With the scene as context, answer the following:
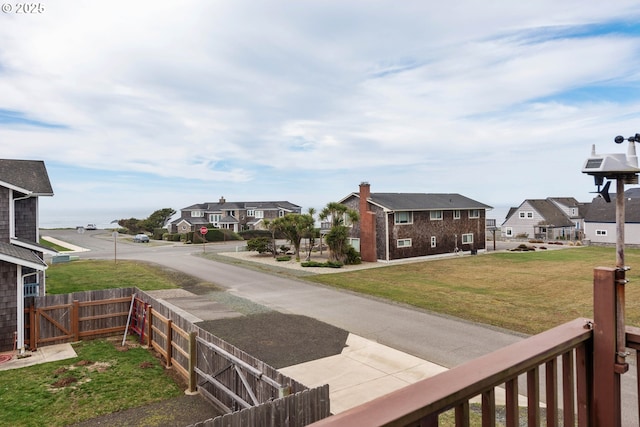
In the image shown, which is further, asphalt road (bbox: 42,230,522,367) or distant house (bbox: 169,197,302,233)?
distant house (bbox: 169,197,302,233)

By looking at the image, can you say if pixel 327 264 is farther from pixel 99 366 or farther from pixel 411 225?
pixel 99 366

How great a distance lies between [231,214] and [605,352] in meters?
79.5

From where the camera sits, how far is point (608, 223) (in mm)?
51156

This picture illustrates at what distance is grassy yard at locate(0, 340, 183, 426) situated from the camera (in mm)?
9531

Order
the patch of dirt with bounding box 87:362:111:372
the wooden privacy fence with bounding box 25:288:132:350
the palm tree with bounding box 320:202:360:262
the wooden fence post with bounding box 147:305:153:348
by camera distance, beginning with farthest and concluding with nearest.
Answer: the palm tree with bounding box 320:202:360:262 < the wooden privacy fence with bounding box 25:288:132:350 < the wooden fence post with bounding box 147:305:153:348 < the patch of dirt with bounding box 87:362:111:372

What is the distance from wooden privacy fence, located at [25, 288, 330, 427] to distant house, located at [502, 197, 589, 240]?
5728cm

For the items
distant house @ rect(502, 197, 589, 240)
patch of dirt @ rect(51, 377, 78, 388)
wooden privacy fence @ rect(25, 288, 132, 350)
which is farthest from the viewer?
distant house @ rect(502, 197, 589, 240)

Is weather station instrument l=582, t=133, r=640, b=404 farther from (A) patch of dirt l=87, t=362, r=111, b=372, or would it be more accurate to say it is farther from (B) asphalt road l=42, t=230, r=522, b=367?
(A) patch of dirt l=87, t=362, r=111, b=372

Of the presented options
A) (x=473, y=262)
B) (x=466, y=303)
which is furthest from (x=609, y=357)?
(x=473, y=262)

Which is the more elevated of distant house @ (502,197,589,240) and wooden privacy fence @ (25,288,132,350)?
distant house @ (502,197,589,240)

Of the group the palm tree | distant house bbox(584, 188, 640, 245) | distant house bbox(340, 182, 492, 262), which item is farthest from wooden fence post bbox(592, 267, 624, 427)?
distant house bbox(584, 188, 640, 245)

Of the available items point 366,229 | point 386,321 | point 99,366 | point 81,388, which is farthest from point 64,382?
point 366,229

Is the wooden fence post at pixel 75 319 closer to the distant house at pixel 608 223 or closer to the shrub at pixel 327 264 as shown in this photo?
the shrub at pixel 327 264

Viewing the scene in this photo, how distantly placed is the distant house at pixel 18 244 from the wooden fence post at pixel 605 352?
1609 cm
